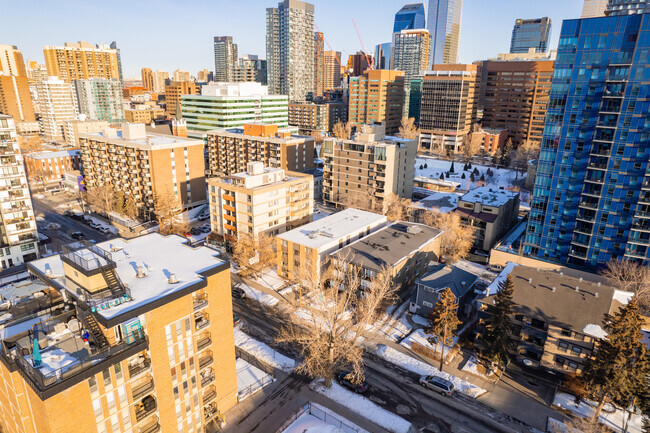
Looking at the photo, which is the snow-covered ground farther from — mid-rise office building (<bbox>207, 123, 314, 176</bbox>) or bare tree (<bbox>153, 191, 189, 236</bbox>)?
mid-rise office building (<bbox>207, 123, 314, 176</bbox>)

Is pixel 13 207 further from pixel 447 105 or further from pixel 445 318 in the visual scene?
pixel 447 105

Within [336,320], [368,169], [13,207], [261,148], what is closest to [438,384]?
[336,320]

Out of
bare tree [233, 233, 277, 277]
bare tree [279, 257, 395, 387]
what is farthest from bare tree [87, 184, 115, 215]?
bare tree [279, 257, 395, 387]

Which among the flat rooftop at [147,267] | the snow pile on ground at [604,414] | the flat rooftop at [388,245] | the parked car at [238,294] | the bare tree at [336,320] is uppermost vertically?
the flat rooftop at [147,267]

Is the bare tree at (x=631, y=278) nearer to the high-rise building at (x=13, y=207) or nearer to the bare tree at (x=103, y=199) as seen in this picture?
the high-rise building at (x=13, y=207)

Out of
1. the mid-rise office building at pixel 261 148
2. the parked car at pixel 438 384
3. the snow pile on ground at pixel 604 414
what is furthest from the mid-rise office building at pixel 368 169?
the snow pile on ground at pixel 604 414

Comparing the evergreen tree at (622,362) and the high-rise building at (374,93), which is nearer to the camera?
the evergreen tree at (622,362)
